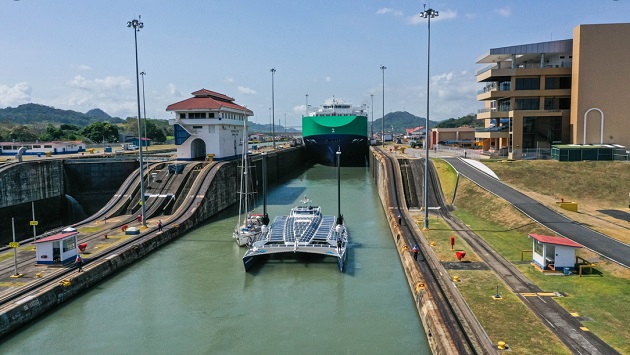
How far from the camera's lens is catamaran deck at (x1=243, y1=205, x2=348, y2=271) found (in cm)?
3152

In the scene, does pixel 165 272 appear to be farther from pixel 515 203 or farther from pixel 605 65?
pixel 605 65

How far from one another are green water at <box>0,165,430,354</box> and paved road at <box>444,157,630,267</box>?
1180 cm

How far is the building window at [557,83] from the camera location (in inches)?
2495

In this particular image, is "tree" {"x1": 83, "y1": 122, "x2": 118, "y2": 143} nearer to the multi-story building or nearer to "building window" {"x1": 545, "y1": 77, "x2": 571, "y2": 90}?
the multi-story building

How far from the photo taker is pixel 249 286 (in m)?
28.6

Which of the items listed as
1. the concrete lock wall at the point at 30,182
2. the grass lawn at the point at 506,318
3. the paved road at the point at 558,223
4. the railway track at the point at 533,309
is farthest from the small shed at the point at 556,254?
the concrete lock wall at the point at 30,182

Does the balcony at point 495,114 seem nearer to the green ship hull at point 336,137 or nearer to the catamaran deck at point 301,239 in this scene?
the green ship hull at point 336,137

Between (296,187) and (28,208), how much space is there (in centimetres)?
3834

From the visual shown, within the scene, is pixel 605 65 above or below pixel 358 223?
above

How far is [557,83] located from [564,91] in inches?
78.1

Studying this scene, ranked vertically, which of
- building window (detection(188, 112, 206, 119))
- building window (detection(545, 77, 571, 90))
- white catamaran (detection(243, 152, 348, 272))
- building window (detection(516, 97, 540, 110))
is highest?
building window (detection(545, 77, 571, 90))

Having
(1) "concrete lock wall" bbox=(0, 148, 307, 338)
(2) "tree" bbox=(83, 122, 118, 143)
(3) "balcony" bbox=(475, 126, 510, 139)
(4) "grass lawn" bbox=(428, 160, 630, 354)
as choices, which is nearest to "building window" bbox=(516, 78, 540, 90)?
(3) "balcony" bbox=(475, 126, 510, 139)

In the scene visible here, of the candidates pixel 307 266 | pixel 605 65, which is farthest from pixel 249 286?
pixel 605 65

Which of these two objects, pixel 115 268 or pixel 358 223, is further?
pixel 358 223
